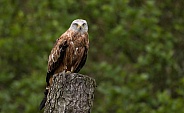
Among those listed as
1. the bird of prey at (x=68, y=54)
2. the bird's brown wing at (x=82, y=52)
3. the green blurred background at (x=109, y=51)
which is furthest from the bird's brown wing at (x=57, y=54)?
the green blurred background at (x=109, y=51)

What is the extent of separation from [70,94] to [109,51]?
8.31 meters

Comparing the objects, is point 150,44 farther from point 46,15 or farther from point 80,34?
point 80,34

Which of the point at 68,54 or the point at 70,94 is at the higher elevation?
the point at 68,54

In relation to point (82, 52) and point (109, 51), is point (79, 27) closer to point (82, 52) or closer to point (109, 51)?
point (82, 52)

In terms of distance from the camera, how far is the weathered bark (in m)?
5.30

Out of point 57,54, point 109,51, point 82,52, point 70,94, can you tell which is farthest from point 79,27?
point 109,51

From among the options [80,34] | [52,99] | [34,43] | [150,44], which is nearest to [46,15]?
[34,43]

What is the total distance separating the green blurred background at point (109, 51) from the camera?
1296 centimetres

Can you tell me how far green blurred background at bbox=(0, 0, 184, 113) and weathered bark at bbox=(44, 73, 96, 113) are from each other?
7263mm

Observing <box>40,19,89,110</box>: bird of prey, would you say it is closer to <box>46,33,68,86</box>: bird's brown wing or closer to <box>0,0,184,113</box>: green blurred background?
<box>46,33,68,86</box>: bird's brown wing

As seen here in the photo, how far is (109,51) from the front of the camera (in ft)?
44.7

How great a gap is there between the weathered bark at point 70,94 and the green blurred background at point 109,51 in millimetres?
7263

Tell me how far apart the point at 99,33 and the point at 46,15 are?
1.26m

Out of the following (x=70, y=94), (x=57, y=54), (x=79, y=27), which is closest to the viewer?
(x=70, y=94)
